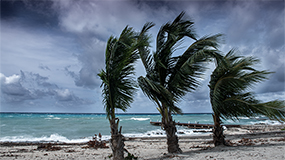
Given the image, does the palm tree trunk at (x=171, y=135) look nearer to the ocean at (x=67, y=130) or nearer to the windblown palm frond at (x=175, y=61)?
the windblown palm frond at (x=175, y=61)

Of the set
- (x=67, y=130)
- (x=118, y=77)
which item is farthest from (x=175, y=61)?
(x=67, y=130)

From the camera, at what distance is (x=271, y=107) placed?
20.6 ft

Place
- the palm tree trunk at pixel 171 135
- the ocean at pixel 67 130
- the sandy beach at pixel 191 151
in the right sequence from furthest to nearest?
the ocean at pixel 67 130
the palm tree trunk at pixel 171 135
the sandy beach at pixel 191 151

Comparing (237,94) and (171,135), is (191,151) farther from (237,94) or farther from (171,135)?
(237,94)

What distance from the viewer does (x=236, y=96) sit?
6809 millimetres

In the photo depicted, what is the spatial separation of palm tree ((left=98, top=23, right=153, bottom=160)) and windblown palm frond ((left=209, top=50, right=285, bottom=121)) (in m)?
3.00

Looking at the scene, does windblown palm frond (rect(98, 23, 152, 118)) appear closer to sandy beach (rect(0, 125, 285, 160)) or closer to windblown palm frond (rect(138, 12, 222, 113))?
windblown palm frond (rect(138, 12, 222, 113))

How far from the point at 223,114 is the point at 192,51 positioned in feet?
8.95

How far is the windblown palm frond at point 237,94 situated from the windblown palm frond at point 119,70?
297cm

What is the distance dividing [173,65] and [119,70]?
2125 millimetres

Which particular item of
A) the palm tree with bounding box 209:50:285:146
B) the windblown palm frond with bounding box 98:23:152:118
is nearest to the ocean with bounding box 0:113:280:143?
the palm tree with bounding box 209:50:285:146

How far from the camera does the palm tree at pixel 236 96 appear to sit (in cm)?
638

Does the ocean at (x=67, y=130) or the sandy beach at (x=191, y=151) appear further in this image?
the ocean at (x=67, y=130)

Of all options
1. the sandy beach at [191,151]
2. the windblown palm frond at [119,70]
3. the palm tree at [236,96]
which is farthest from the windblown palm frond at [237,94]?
the windblown palm frond at [119,70]
